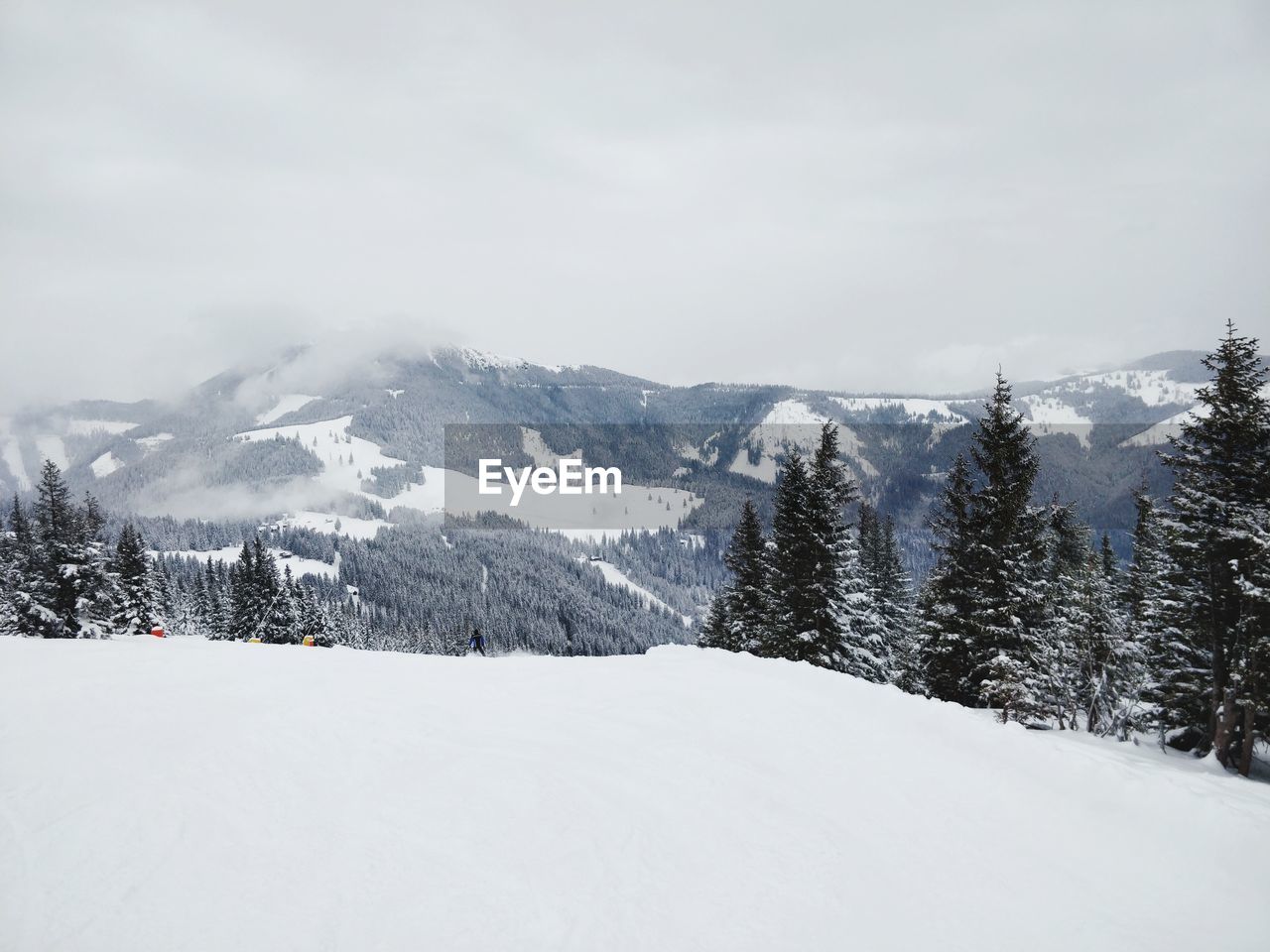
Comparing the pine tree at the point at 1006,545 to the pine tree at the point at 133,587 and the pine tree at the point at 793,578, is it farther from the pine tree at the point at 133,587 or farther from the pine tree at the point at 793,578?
the pine tree at the point at 133,587

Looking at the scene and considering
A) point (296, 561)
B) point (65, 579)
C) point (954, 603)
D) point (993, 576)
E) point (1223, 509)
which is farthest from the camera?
point (296, 561)

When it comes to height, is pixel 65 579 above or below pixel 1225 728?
above

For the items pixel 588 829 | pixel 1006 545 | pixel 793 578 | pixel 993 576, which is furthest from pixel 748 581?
pixel 588 829

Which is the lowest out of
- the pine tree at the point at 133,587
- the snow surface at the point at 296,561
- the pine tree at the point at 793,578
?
the snow surface at the point at 296,561

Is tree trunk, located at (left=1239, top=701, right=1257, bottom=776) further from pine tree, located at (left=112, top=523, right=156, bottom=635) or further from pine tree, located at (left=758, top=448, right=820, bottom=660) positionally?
pine tree, located at (left=112, top=523, right=156, bottom=635)

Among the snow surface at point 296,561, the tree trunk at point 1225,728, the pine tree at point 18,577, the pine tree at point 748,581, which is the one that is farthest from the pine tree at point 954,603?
the snow surface at point 296,561

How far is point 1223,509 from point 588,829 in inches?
878

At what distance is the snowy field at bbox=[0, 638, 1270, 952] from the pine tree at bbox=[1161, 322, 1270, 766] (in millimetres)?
12438

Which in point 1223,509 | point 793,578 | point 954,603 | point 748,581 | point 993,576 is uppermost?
point 1223,509

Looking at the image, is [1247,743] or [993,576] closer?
[1247,743]

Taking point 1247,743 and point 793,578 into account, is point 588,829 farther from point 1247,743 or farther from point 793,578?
point 793,578

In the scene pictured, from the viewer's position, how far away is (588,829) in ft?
21.5

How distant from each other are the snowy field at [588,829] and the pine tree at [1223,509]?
40.8 feet

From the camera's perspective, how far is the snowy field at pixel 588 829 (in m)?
5.22
